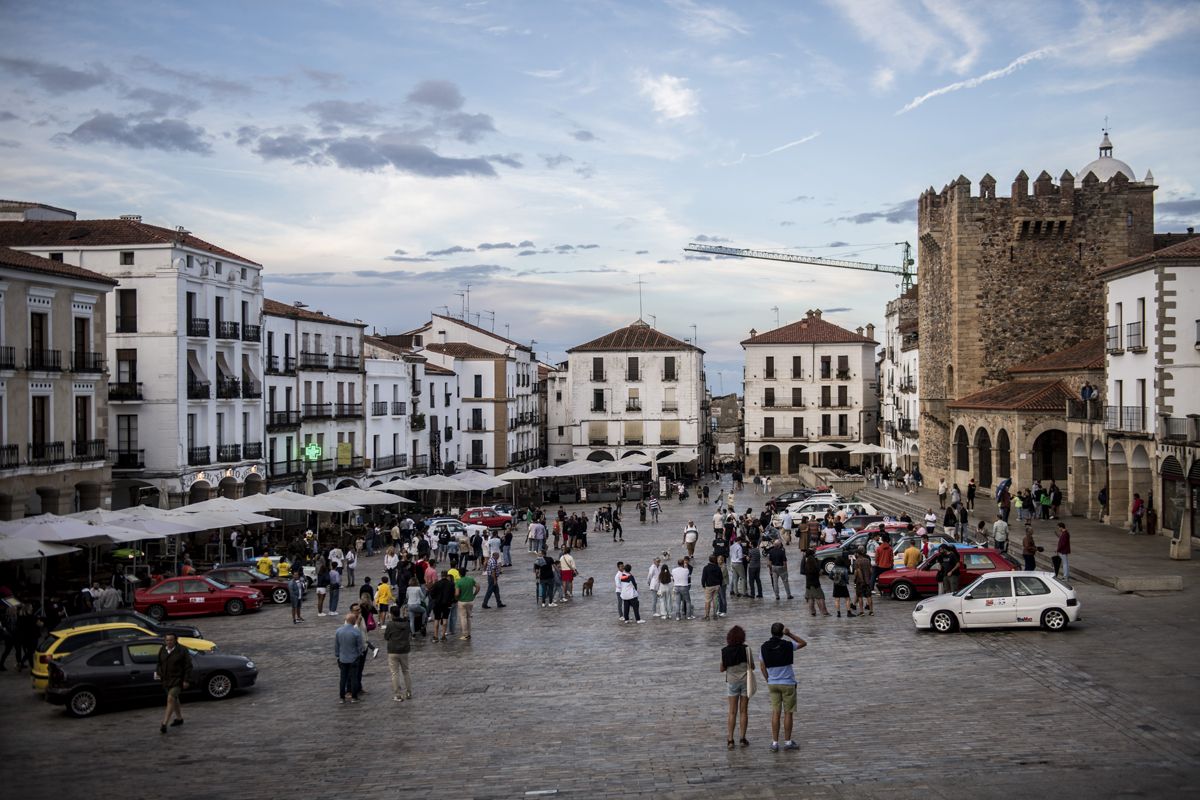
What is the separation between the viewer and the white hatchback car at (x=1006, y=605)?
21.7 meters

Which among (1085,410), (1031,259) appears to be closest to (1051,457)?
(1085,410)

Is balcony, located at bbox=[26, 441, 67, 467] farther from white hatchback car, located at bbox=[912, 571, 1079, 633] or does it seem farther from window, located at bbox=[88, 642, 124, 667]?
white hatchback car, located at bbox=[912, 571, 1079, 633]

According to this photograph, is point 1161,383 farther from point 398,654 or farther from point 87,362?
point 87,362

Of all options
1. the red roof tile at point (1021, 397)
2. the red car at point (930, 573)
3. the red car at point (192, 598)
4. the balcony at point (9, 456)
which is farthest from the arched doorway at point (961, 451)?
the balcony at point (9, 456)

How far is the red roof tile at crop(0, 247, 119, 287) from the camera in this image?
34281mm

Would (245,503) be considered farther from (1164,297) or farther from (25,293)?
(1164,297)

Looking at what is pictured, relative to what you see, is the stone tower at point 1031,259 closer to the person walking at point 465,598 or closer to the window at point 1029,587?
the window at point 1029,587

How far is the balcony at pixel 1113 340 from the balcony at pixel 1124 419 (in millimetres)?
1831

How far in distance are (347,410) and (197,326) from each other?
14889mm

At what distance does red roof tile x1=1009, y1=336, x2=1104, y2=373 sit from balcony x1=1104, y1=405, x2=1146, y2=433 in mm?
6780

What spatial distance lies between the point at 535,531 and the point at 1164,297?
20.5m

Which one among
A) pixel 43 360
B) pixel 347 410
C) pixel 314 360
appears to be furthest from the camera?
pixel 347 410

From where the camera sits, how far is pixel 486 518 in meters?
50.5

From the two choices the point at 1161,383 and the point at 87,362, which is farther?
the point at 87,362
